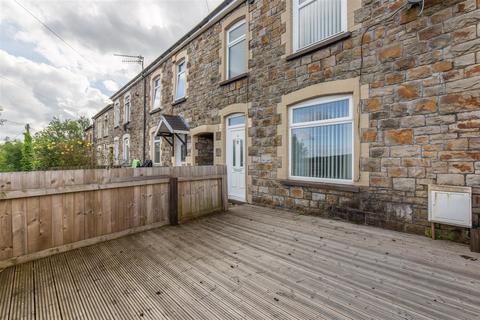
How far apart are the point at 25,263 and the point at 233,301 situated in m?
2.53

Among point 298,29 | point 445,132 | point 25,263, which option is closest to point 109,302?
point 25,263

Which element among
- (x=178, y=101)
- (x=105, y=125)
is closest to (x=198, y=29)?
(x=178, y=101)

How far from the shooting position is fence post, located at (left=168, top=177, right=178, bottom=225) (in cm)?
407

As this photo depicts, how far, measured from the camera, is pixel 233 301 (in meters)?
1.80

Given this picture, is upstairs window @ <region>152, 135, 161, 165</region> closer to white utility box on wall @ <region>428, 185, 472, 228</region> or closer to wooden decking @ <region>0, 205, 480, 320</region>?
wooden decking @ <region>0, 205, 480, 320</region>

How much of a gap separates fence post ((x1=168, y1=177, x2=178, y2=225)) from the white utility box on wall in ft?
13.5

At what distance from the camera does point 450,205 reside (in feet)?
9.91

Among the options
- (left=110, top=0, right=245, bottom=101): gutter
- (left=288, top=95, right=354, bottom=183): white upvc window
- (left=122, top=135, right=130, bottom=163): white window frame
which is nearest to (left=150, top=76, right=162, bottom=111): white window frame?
(left=110, top=0, right=245, bottom=101): gutter

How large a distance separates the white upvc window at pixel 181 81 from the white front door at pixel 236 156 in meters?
3.45

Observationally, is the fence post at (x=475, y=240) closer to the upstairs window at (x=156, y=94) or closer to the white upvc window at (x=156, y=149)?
the white upvc window at (x=156, y=149)

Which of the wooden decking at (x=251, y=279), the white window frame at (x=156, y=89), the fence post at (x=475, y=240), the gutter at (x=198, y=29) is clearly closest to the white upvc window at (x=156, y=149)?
the white window frame at (x=156, y=89)

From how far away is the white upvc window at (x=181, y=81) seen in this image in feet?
29.5

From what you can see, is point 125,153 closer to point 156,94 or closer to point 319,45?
point 156,94

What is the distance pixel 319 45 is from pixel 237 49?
3.03 m
